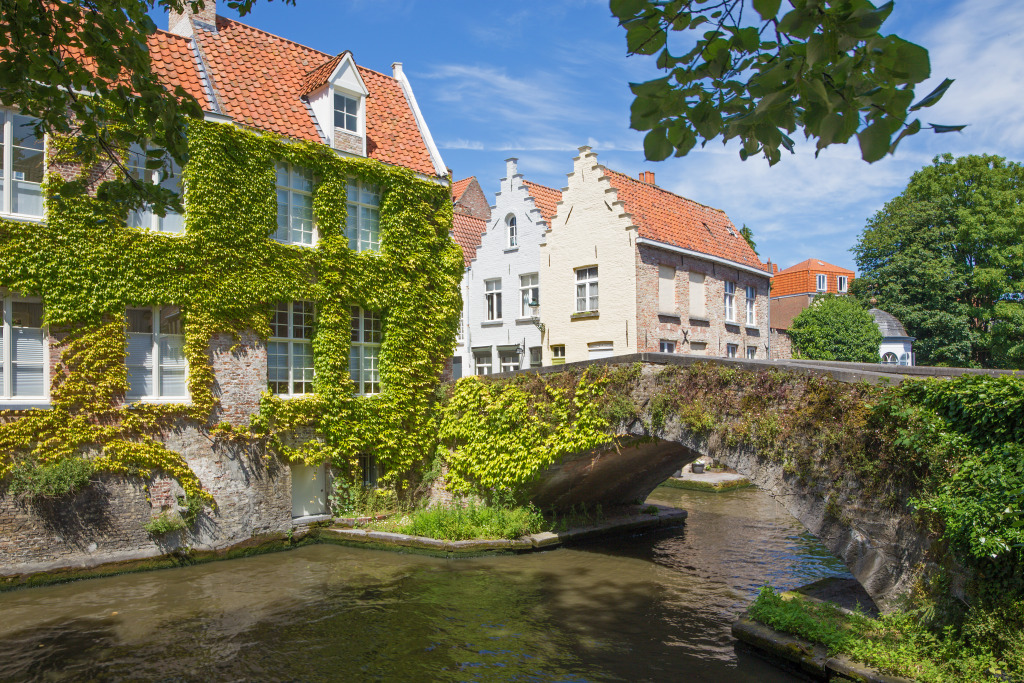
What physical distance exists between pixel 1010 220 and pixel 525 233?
23560 mm

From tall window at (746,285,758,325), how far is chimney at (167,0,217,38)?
65.3 feet

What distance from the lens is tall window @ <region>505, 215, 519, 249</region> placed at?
24.5m

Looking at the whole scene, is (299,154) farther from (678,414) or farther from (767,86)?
(767,86)

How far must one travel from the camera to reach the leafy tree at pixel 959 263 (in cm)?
3103

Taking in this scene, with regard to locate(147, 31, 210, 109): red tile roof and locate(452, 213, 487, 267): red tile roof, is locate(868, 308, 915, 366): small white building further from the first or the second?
locate(147, 31, 210, 109): red tile roof

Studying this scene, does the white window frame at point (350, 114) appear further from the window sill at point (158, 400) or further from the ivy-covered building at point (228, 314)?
the window sill at point (158, 400)

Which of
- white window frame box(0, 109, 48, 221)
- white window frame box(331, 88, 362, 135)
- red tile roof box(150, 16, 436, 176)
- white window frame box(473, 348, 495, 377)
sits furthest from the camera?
white window frame box(473, 348, 495, 377)

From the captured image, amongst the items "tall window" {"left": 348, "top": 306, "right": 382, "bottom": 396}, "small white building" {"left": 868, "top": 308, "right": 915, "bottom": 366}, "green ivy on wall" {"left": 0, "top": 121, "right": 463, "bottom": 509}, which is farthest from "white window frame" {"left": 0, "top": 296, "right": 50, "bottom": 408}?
"small white building" {"left": 868, "top": 308, "right": 915, "bottom": 366}

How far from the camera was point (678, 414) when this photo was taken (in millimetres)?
11109

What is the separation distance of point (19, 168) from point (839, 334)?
29.9 meters

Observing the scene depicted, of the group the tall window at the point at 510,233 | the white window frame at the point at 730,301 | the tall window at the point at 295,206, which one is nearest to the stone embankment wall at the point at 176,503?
the tall window at the point at 295,206

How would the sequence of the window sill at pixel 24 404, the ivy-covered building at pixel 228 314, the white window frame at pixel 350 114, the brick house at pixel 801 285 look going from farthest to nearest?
the brick house at pixel 801 285, the white window frame at pixel 350 114, the ivy-covered building at pixel 228 314, the window sill at pixel 24 404

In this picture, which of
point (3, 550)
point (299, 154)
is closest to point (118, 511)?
point (3, 550)

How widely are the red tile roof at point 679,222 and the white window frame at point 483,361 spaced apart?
25.1 feet
